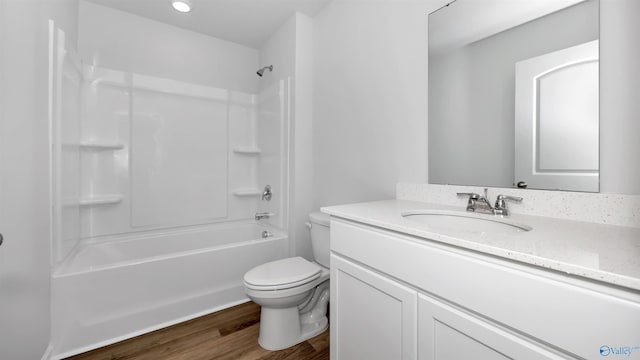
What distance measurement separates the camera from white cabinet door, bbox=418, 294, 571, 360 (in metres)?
0.59

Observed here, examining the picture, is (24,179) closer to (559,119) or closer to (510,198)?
(510,198)

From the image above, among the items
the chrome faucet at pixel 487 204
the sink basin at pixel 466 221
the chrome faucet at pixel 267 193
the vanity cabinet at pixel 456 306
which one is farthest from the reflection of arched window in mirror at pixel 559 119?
the chrome faucet at pixel 267 193

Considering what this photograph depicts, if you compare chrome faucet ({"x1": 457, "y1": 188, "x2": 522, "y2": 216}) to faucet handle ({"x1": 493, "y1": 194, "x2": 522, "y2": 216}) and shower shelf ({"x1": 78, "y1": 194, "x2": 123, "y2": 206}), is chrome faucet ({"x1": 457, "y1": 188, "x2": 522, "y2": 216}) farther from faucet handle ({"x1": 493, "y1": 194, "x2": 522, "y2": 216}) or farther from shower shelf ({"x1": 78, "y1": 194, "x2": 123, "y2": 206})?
shower shelf ({"x1": 78, "y1": 194, "x2": 123, "y2": 206})

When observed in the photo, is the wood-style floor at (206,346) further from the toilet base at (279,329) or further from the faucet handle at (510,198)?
the faucet handle at (510,198)

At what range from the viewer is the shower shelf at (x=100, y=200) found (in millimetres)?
1991

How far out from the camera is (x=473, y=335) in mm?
677

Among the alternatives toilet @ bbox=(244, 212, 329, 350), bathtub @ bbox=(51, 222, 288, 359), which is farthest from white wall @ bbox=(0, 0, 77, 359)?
toilet @ bbox=(244, 212, 329, 350)

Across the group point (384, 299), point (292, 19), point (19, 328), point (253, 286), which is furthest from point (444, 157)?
point (19, 328)

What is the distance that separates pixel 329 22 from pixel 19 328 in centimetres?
254

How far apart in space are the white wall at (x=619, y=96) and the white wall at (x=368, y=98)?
0.66 meters

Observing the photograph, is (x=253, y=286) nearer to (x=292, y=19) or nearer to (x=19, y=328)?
(x=19, y=328)

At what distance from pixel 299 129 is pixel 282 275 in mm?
1224

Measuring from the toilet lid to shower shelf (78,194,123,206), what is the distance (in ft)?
4.66

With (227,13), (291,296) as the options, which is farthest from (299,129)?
(291,296)
